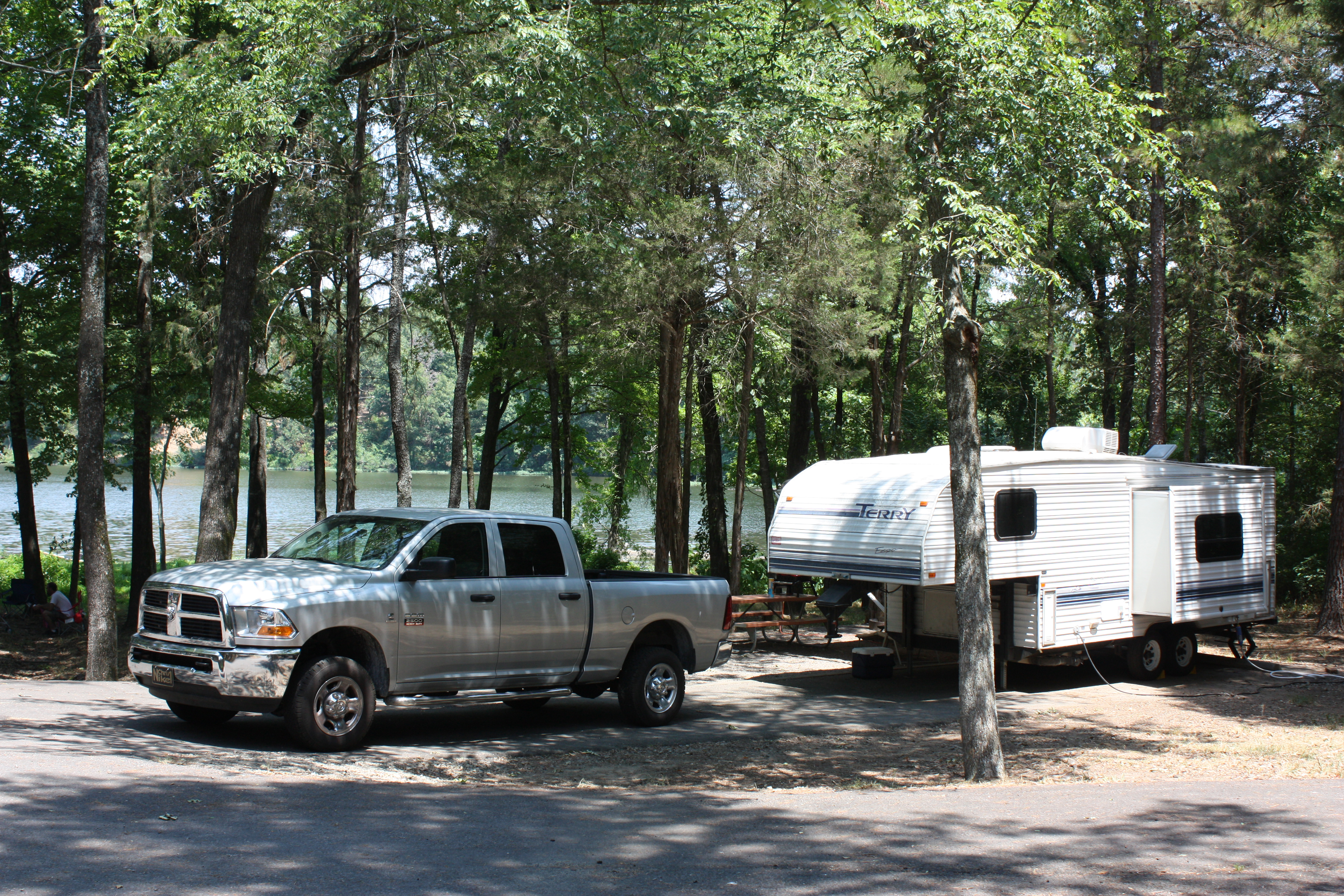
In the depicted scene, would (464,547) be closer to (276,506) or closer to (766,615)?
(766,615)

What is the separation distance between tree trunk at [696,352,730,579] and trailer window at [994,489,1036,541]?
33.3 ft

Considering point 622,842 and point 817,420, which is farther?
point 817,420

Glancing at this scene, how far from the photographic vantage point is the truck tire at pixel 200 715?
8.94 meters

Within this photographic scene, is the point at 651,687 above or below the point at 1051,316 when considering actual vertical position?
below

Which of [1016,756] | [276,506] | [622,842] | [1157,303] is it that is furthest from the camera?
[276,506]

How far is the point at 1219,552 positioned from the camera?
15062 mm

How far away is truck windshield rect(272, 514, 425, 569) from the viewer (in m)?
9.02

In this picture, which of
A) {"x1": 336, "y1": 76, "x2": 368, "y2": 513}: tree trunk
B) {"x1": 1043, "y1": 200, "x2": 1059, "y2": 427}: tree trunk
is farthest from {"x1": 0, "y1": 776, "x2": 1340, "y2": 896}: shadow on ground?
{"x1": 1043, "y1": 200, "x2": 1059, "y2": 427}: tree trunk

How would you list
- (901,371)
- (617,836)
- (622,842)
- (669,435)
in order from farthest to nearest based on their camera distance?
(901,371)
(669,435)
(617,836)
(622,842)

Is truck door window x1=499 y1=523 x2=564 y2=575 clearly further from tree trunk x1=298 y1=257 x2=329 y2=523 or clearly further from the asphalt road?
tree trunk x1=298 y1=257 x2=329 y2=523

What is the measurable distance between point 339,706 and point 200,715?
146cm

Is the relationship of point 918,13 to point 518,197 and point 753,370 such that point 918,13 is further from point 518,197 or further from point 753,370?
point 753,370

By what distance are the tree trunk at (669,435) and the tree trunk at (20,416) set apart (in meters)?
12.5

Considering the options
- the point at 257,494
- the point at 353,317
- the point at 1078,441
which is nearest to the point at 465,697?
the point at 1078,441
